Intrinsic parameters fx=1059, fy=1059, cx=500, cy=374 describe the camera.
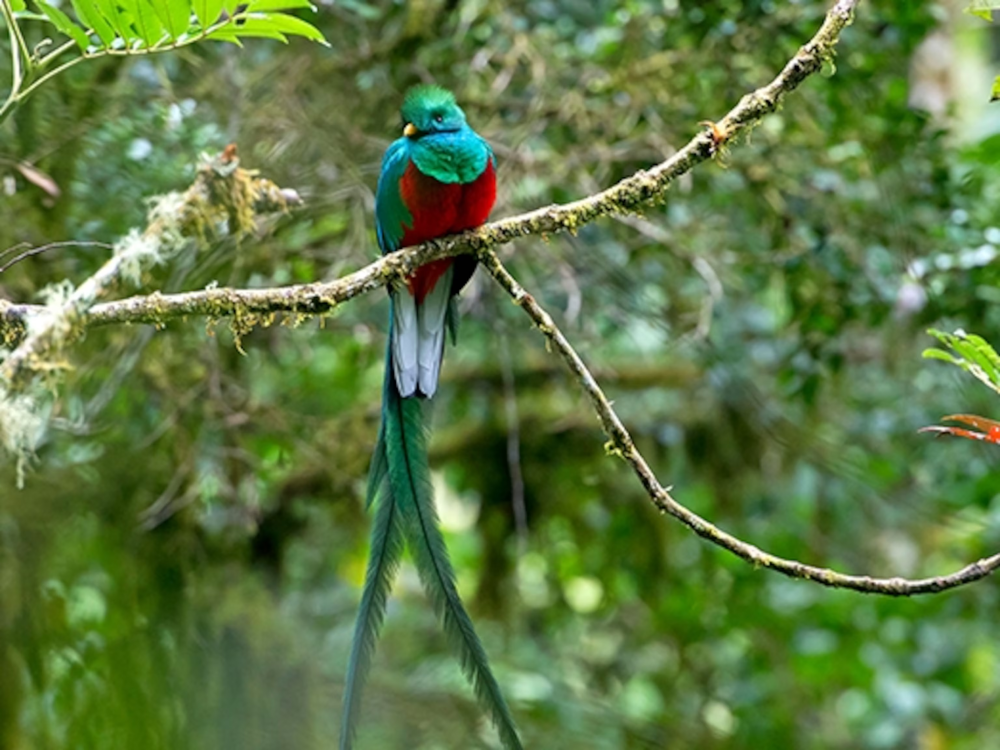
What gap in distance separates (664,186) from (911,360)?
2733 mm

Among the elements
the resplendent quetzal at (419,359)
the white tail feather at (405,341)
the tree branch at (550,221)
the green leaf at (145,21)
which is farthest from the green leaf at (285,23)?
the white tail feather at (405,341)

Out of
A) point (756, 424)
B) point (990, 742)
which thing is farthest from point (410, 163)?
point (990, 742)

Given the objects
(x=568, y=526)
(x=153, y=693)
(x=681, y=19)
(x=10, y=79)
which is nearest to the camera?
(x=153, y=693)

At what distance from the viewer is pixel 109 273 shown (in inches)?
57.5

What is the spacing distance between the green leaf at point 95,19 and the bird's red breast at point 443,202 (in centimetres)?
60

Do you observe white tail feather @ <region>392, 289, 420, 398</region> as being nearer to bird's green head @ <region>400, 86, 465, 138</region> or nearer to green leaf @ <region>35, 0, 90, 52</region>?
bird's green head @ <region>400, 86, 465, 138</region>

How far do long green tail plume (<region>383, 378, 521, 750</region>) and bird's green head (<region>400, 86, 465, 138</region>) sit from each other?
1.59 ft

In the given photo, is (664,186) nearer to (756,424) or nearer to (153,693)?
(153,693)

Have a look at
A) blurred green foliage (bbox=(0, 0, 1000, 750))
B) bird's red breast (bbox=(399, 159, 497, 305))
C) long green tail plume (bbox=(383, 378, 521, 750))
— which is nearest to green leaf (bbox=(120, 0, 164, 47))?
bird's red breast (bbox=(399, 159, 497, 305))

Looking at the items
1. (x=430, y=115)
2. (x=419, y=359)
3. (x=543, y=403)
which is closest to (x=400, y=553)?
(x=419, y=359)

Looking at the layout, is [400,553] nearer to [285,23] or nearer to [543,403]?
[285,23]

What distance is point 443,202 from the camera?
189 cm

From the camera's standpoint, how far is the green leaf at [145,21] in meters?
1.45

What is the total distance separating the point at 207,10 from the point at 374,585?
2.93ft
